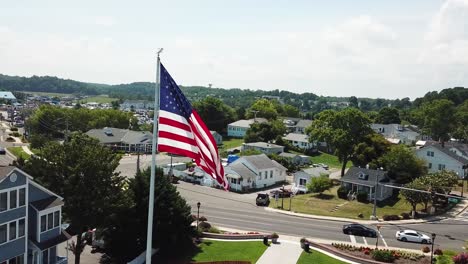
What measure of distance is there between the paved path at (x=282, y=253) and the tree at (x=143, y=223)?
7.83 meters

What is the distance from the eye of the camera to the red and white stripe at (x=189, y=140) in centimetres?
1686

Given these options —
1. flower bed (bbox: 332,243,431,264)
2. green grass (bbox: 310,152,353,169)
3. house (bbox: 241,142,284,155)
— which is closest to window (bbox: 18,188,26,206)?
flower bed (bbox: 332,243,431,264)

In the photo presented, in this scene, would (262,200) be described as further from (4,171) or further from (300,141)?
(300,141)

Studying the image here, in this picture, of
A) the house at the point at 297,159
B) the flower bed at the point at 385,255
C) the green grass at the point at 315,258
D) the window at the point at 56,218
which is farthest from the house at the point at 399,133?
the window at the point at 56,218

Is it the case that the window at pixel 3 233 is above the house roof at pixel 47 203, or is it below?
below

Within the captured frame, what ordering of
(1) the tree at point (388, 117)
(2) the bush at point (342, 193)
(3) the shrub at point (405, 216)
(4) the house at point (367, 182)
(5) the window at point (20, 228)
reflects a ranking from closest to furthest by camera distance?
1. (5) the window at point (20, 228)
2. (3) the shrub at point (405, 216)
3. (4) the house at point (367, 182)
4. (2) the bush at point (342, 193)
5. (1) the tree at point (388, 117)

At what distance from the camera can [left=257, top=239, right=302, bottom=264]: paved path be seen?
132 feet

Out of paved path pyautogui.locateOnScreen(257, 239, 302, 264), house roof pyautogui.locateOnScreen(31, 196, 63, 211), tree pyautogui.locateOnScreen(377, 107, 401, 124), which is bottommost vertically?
paved path pyautogui.locateOnScreen(257, 239, 302, 264)

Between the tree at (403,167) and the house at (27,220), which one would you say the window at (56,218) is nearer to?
the house at (27,220)

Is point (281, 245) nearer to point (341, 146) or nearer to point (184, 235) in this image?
point (184, 235)

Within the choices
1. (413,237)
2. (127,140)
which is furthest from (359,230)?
(127,140)

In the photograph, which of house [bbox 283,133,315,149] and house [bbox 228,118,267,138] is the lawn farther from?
house [bbox 228,118,267,138]

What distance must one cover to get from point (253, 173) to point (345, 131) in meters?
17.5

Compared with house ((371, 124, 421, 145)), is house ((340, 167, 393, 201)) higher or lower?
lower
